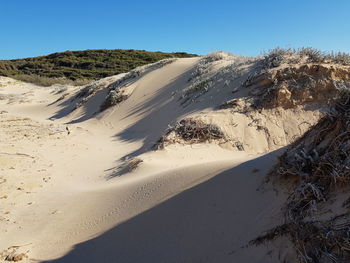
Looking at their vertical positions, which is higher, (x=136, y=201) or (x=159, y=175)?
(x=159, y=175)

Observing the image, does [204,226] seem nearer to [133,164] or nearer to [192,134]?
[133,164]

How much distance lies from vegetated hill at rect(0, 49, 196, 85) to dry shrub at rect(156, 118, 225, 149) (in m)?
30.4

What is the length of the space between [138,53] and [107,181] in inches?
1708

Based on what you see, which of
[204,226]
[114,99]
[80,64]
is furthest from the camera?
[80,64]

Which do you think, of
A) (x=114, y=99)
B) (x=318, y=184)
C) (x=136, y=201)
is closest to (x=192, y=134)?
(x=136, y=201)

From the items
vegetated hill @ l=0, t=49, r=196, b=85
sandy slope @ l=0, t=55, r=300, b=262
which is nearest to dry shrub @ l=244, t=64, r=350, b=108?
sandy slope @ l=0, t=55, r=300, b=262

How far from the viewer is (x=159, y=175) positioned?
5.55 m

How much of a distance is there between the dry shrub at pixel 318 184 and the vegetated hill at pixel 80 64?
1390 inches

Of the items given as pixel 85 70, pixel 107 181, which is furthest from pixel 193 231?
pixel 85 70

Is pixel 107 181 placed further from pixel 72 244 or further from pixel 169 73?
pixel 169 73

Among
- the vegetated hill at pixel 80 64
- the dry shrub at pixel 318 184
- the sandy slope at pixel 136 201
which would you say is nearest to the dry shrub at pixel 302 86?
the sandy slope at pixel 136 201

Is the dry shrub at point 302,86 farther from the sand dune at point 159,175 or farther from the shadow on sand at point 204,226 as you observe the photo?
the shadow on sand at point 204,226

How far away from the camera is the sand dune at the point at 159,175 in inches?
135

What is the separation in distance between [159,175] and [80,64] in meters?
42.2
